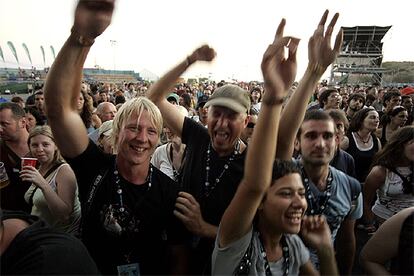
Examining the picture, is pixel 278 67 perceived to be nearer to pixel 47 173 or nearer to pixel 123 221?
pixel 123 221

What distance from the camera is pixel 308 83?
69.1 inches

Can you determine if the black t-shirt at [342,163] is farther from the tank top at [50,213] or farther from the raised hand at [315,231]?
the tank top at [50,213]

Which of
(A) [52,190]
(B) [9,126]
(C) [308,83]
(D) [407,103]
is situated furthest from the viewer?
(D) [407,103]

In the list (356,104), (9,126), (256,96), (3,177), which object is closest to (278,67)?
(3,177)

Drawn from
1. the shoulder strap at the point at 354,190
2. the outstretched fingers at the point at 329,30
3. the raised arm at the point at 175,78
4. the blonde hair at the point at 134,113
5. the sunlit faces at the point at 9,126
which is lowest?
the shoulder strap at the point at 354,190

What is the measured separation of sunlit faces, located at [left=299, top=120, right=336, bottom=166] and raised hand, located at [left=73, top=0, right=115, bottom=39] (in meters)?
1.44

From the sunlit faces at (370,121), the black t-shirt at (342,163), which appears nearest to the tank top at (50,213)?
the black t-shirt at (342,163)

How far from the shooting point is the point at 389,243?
5.08 feet

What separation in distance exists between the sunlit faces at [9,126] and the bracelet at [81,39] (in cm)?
218

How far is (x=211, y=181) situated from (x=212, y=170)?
70 mm

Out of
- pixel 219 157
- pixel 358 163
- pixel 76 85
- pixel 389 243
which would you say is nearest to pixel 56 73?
pixel 76 85

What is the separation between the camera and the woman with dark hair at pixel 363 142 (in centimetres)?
402

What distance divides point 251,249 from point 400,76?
64.9 meters

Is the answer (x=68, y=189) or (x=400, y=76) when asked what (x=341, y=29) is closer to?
(x=68, y=189)
